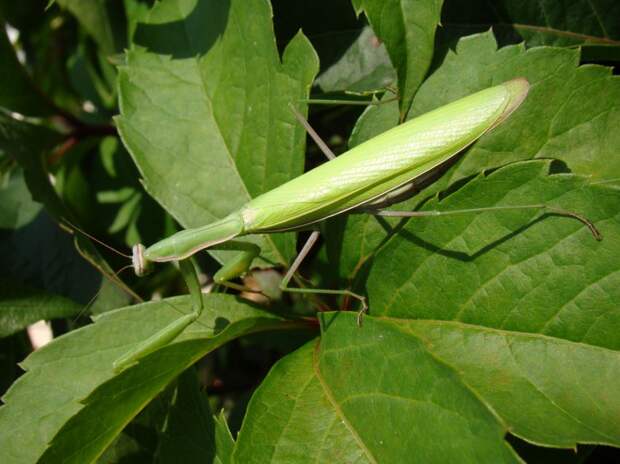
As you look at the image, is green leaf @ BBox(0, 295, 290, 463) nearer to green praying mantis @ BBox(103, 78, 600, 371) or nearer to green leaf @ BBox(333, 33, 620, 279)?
green praying mantis @ BBox(103, 78, 600, 371)

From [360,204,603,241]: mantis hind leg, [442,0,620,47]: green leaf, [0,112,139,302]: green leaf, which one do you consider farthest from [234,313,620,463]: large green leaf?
[0,112,139,302]: green leaf

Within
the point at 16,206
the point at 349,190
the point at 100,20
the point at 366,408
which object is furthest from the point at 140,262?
the point at 100,20

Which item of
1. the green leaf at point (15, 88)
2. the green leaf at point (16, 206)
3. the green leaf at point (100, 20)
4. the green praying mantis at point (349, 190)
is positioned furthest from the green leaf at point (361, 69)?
the green leaf at point (16, 206)

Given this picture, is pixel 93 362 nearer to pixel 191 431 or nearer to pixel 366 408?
pixel 191 431

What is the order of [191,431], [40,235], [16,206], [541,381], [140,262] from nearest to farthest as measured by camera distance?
1. [541,381]
2. [191,431]
3. [140,262]
4. [40,235]
5. [16,206]

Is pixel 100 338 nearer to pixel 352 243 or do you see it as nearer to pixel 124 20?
pixel 352 243
